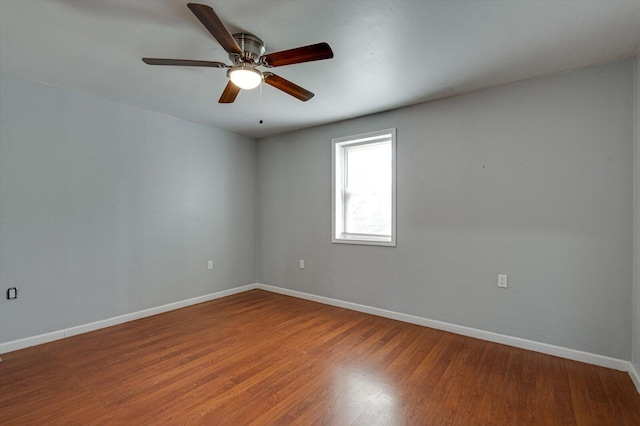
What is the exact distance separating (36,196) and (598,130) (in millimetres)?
5028

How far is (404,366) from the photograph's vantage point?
8.14ft

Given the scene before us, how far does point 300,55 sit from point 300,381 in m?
2.25

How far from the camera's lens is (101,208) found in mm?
3346

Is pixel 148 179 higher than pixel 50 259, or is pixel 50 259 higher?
pixel 148 179

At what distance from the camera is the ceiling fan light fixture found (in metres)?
2.18

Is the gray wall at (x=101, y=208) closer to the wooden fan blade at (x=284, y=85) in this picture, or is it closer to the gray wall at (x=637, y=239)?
the wooden fan blade at (x=284, y=85)

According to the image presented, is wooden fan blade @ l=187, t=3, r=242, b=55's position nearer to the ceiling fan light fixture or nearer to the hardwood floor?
the ceiling fan light fixture

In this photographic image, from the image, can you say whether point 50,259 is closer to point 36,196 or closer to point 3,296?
point 3,296

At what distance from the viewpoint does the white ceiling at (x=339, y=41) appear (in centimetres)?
188

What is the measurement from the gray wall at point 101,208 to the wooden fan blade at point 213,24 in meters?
2.31

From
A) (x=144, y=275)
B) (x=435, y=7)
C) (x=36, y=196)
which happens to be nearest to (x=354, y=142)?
(x=435, y=7)

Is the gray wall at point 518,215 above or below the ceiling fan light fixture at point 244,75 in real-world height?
below

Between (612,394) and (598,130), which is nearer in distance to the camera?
(612,394)

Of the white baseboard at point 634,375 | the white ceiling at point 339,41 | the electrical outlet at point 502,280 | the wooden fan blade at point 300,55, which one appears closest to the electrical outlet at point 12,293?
the white ceiling at point 339,41
